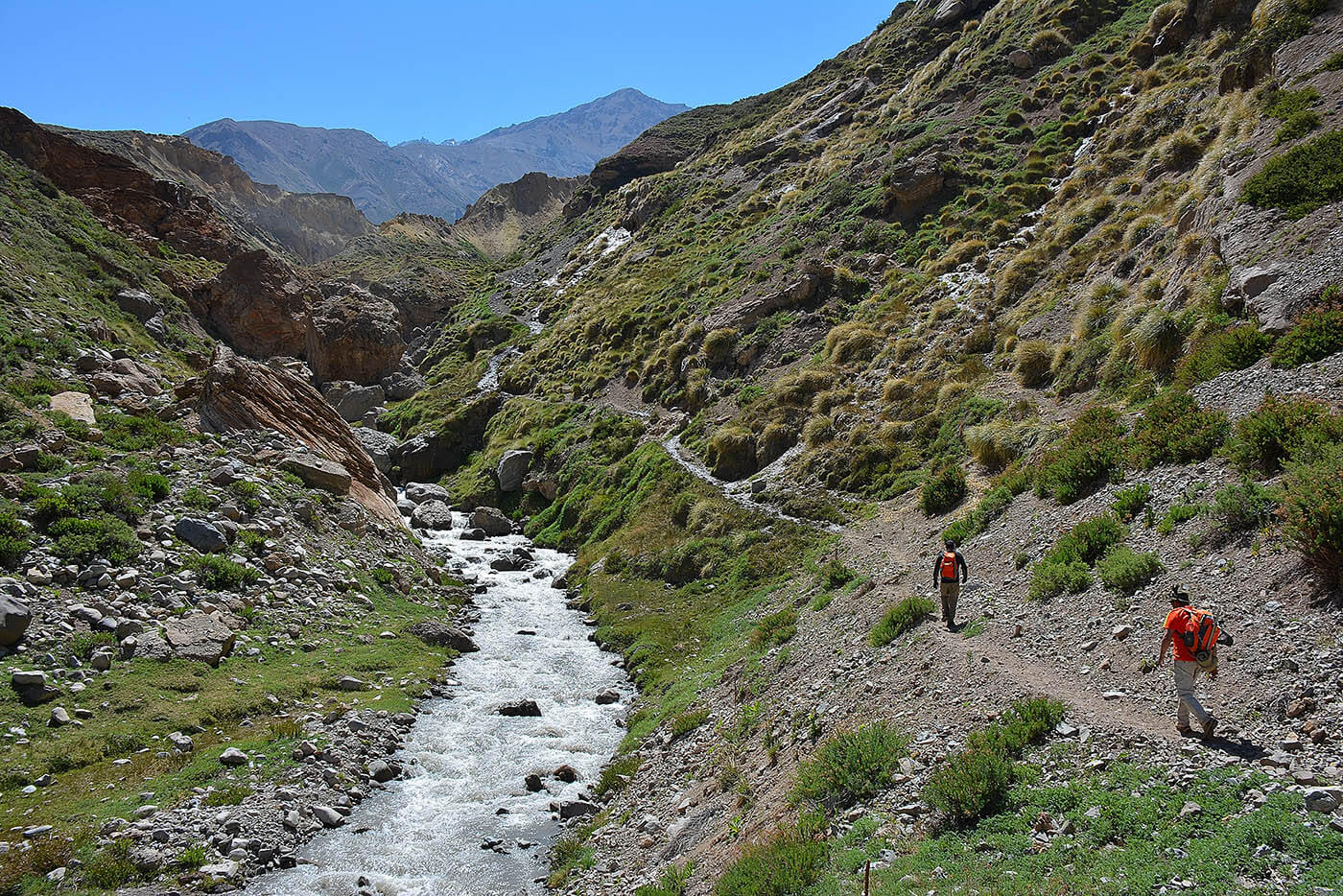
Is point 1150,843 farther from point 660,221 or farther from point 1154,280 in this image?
point 660,221

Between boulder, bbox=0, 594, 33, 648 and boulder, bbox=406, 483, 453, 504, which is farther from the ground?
boulder, bbox=0, 594, 33, 648

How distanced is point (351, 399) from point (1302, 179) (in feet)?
253

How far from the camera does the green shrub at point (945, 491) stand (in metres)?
24.4

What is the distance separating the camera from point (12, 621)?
17453mm

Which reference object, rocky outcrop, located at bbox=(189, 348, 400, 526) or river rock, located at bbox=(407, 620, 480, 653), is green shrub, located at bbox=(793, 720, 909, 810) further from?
rocky outcrop, located at bbox=(189, 348, 400, 526)

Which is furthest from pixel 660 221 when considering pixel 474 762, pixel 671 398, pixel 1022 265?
pixel 474 762

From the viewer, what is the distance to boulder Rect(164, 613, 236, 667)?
20.1 m

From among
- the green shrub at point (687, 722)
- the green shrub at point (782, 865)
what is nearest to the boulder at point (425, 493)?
the green shrub at point (687, 722)

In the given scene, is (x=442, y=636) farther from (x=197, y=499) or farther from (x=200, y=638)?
(x=197, y=499)

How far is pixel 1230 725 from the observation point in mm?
9273

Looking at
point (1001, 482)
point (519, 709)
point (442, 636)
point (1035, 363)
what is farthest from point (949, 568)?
point (442, 636)

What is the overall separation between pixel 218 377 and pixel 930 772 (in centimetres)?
3242

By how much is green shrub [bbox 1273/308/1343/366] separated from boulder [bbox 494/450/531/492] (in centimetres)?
4563

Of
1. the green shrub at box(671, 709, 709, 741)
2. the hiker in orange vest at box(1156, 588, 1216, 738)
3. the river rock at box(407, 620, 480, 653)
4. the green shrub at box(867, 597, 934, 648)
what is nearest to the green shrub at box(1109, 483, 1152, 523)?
the green shrub at box(867, 597, 934, 648)
